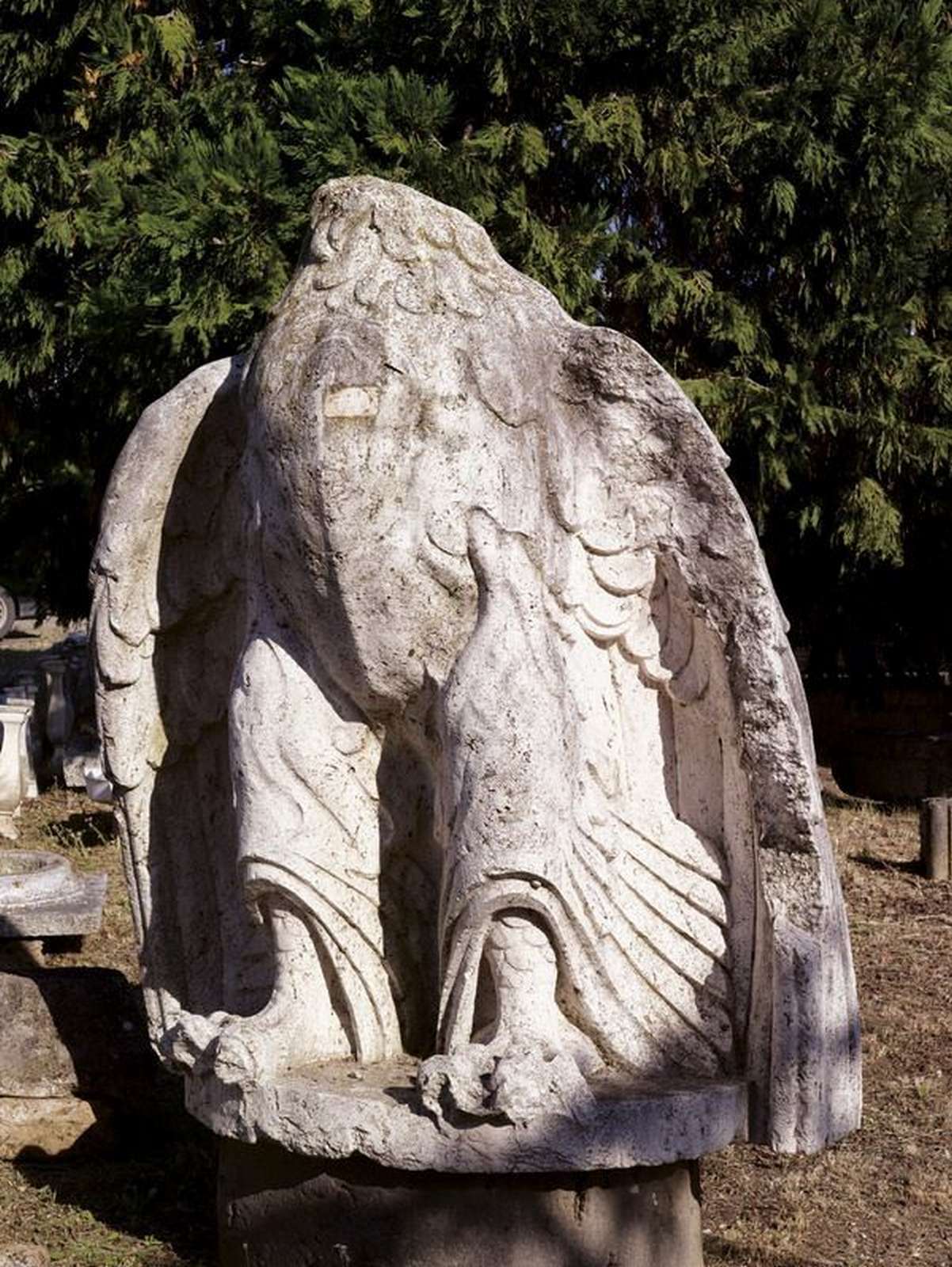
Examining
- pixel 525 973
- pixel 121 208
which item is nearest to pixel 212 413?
pixel 525 973

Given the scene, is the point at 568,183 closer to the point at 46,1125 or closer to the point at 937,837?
the point at 937,837

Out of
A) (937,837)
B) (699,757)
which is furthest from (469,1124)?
(937,837)

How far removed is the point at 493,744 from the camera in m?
3.16

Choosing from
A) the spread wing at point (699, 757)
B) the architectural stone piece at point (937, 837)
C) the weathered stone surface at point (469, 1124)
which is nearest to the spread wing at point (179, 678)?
the weathered stone surface at point (469, 1124)

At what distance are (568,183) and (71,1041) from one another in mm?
4950

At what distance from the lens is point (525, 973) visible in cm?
314

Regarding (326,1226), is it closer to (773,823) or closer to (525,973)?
(525,973)

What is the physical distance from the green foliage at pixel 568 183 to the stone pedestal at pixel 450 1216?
4407 millimetres

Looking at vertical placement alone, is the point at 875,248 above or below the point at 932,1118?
above

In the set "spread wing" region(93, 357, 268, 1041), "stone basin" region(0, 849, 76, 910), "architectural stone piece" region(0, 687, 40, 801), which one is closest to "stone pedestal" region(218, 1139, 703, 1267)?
"spread wing" region(93, 357, 268, 1041)

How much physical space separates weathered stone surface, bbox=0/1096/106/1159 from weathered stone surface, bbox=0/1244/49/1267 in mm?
752

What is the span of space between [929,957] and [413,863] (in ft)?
12.1

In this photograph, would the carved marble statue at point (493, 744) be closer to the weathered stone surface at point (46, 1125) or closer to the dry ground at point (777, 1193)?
the dry ground at point (777, 1193)

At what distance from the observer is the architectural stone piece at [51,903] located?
614 cm
